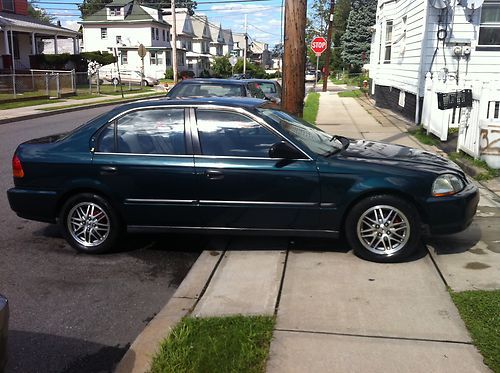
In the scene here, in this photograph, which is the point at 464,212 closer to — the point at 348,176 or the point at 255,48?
the point at 348,176

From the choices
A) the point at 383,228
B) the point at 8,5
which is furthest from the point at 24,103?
the point at 383,228

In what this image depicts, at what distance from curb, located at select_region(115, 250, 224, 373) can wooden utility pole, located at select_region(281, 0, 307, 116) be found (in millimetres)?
4083

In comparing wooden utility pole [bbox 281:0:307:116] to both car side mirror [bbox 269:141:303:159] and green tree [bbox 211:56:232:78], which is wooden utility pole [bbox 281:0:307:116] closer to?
car side mirror [bbox 269:141:303:159]

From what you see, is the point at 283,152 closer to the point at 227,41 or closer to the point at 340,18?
the point at 340,18

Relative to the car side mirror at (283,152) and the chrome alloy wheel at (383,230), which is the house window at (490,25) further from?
the car side mirror at (283,152)

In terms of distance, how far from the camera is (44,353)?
3609 millimetres

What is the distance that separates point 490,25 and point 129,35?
52.8 metres

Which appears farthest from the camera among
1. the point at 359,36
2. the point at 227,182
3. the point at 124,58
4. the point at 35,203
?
the point at 359,36

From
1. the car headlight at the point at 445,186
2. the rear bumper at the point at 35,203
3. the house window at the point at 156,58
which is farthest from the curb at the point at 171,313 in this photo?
A: the house window at the point at 156,58

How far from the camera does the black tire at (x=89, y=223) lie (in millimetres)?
5340

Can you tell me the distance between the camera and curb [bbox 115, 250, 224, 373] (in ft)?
11.0

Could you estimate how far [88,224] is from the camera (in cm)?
Result: 540

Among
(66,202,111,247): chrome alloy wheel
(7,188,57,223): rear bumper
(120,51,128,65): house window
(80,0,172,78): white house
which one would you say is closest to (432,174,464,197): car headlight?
(66,202,111,247): chrome alloy wheel

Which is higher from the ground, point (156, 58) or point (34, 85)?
point (156, 58)
